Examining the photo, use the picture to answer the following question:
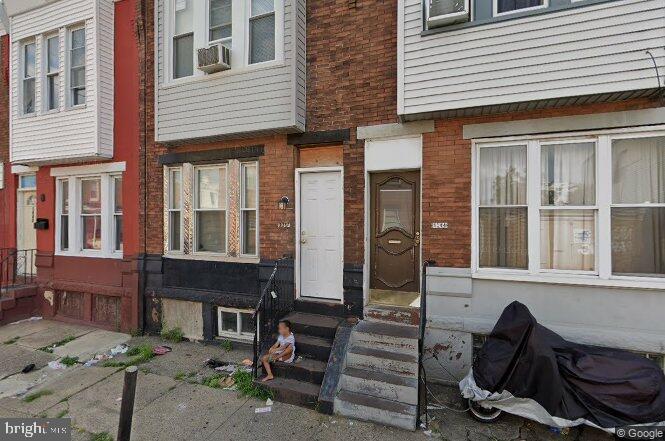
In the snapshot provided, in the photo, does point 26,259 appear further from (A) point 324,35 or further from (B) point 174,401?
(A) point 324,35

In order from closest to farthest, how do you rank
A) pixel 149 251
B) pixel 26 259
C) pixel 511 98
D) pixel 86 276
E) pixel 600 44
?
pixel 600 44, pixel 511 98, pixel 149 251, pixel 86 276, pixel 26 259

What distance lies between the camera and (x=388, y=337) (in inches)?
195

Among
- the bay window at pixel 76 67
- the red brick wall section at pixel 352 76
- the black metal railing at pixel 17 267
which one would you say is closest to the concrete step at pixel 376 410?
the red brick wall section at pixel 352 76

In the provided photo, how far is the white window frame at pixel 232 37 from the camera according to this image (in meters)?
5.89

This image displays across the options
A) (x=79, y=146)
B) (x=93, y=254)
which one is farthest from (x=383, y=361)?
(x=79, y=146)

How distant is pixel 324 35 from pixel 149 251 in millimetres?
5591

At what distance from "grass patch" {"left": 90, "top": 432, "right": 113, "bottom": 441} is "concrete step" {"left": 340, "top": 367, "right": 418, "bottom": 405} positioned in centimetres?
283

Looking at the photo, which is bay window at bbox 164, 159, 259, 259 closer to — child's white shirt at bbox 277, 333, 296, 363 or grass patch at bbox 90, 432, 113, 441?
child's white shirt at bbox 277, 333, 296, 363

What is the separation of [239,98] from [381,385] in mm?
5182

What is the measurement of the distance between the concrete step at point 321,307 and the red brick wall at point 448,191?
1.67 metres

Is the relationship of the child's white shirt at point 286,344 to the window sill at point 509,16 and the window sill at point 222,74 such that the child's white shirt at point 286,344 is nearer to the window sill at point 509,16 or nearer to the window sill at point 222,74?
the window sill at point 222,74

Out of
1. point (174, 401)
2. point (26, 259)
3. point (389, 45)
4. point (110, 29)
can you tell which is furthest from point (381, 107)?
point (26, 259)

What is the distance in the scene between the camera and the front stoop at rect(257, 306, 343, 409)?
460 centimetres

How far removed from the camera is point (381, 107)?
18.2 feet
